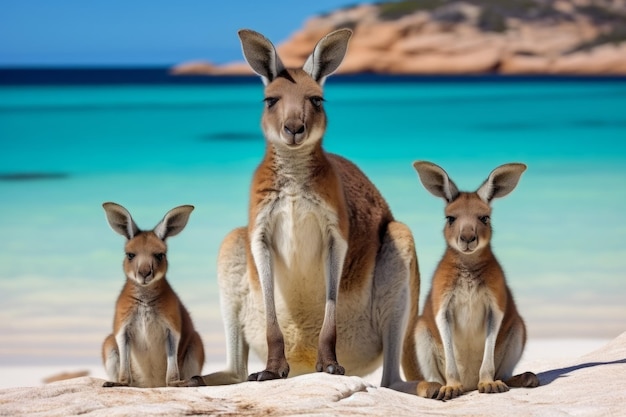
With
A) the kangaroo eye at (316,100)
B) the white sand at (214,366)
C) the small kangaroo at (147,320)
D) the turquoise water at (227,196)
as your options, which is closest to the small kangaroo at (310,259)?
the kangaroo eye at (316,100)

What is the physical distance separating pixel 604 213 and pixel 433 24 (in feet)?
228

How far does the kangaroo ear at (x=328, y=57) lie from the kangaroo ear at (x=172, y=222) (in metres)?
0.99

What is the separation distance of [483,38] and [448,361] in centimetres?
7745

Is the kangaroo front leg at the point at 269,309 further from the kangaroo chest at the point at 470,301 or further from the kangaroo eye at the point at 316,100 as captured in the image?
the kangaroo chest at the point at 470,301

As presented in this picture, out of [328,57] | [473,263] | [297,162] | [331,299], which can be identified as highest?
[328,57]

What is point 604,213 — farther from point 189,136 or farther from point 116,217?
point 189,136

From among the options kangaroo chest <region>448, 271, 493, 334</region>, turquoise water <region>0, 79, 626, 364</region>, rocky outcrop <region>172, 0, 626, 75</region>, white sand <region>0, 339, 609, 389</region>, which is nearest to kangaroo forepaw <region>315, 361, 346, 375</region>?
kangaroo chest <region>448, 271, 493, 334</region>

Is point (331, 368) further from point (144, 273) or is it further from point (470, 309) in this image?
point (144, 273)

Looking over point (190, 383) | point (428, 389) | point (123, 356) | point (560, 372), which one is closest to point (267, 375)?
point (190, 383)

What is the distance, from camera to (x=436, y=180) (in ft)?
18.9

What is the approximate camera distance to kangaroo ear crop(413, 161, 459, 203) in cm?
571

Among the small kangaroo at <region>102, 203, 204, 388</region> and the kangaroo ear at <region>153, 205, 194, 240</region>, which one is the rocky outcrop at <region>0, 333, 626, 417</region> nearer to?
the small kangaroo at <region>102, 203, 204, 388</region>

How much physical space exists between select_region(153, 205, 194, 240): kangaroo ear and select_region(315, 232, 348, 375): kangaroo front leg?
0.85m

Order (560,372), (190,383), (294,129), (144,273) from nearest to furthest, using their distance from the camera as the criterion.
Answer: (294,129) < (190,383) < (144,273) < (560,372)
